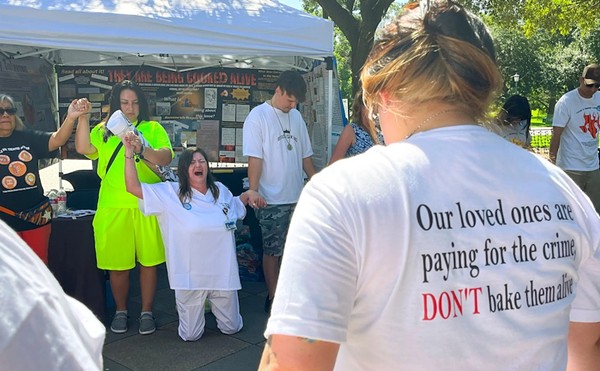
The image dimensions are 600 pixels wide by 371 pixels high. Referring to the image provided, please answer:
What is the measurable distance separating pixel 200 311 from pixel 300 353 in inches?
129

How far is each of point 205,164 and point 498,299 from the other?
326 centimetres

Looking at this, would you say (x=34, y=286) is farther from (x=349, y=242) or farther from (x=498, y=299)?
(x=498, y=299)

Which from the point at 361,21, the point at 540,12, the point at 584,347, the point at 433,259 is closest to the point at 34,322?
the point at 433,259

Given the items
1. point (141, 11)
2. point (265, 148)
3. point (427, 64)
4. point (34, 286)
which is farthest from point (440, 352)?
point (141, 11)

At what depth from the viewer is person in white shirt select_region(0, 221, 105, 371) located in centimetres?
75

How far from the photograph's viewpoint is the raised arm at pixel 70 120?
3775mm

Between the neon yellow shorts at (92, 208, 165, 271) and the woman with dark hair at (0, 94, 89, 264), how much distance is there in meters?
0.35

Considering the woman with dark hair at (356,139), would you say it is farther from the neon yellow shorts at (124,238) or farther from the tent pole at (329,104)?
the neon yellow shorts at (124,238)

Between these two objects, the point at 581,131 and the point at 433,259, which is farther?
the point at 581,131

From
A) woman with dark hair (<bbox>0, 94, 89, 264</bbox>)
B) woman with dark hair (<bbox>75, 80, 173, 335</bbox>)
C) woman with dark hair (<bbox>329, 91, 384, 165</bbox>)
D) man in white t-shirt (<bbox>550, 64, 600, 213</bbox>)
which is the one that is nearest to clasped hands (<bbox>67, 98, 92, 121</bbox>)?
woman with dark hair (<bbox>0, 94, 89, 264</bbox>)

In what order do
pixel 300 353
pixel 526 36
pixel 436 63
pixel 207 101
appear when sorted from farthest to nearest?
1. pixel 526 36
2. pixel 207 101
3. pixel 436 63
4. pixel 300 353

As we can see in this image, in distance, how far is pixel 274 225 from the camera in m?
4.45

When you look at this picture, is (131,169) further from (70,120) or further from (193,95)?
(193,95)

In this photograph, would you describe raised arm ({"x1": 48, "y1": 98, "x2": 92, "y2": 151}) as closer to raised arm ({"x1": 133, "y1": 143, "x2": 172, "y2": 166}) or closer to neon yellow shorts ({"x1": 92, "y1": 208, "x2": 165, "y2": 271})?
raised arm ({"x1": 133, "y1": 143, "x2": 172, "y2": 166})
